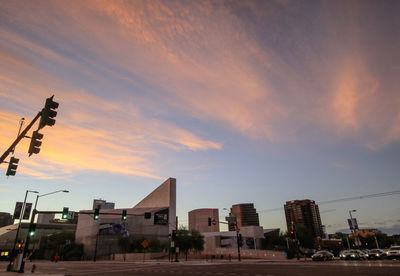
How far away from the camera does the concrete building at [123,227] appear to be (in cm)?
9350

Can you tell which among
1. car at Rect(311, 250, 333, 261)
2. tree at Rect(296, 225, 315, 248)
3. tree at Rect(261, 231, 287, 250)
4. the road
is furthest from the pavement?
tree at Rect(261, 231, 287, 250)

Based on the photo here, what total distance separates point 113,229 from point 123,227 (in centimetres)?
365

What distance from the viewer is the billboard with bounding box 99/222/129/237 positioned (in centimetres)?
9450

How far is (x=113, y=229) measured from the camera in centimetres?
9469

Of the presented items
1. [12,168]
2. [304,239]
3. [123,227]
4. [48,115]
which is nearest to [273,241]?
[304,239]

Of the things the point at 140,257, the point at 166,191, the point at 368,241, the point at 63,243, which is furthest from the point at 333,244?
the point at 63,243

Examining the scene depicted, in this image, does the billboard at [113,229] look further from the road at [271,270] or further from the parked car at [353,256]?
the parked car at [353,256]

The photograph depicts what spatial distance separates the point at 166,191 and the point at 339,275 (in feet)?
319

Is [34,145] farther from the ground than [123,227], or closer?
farther from the ground

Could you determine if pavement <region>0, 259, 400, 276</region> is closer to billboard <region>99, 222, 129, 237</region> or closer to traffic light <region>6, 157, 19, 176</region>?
traffic light <region>6, 157, 19, 176</region>

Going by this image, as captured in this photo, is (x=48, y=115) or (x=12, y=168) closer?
(x=48, y=115)

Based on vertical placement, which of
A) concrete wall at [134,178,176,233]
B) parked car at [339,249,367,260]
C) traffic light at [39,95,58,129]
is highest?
concrete wall at [134,178,176,233]

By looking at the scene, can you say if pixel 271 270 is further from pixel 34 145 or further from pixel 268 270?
pixel 34 145

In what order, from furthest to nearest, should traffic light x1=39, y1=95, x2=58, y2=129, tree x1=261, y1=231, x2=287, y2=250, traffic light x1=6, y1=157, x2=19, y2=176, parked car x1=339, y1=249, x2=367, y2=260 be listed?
tree x1=261, y1=231, x2=287, y2=250 < parked car x1=339, y1=249, x2=367, y2=260 < traffic light x1=6, y1=157, x2=19, y2=176 < traffic light x1=39, y1=95, x2=58, y2=129
